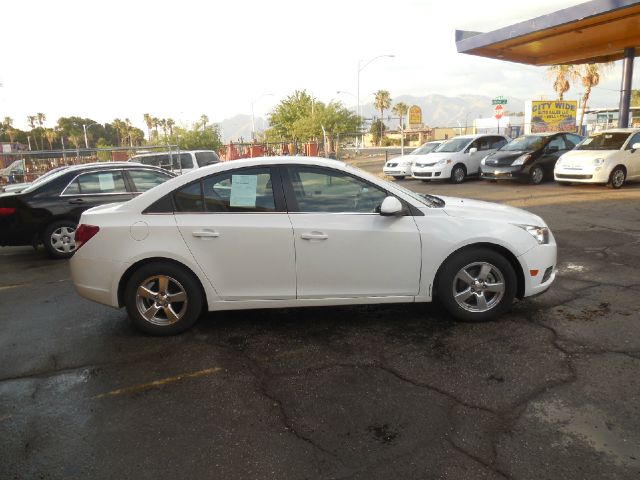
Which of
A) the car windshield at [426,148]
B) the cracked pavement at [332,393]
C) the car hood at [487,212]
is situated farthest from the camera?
the car windshield at [426,148]

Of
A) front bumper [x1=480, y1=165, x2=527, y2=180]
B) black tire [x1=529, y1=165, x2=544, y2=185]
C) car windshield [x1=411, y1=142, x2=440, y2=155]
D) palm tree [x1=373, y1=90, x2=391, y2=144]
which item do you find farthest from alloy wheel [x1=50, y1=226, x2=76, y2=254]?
palm tree [x1=373, y1=90, x2=391, y2=144]

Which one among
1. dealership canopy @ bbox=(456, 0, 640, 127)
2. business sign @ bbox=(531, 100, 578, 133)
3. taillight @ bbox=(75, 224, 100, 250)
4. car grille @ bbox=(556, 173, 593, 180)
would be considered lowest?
car grille @ bbox=(556, 173, 593, 180)

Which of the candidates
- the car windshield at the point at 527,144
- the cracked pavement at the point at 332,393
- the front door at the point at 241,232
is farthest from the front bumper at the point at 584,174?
the front door at the point at 241,232

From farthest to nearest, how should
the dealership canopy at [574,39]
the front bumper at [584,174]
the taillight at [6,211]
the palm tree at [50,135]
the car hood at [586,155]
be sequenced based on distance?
the palm tree at [50,135] → the dealership canopy at [574,39] → the car hood at [586,155] → the front bumper at [584,174] → the taillight at [6,211]

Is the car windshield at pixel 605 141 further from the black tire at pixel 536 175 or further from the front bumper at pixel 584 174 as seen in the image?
the black tire at pixel 536 175

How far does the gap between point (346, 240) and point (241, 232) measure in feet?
2.96

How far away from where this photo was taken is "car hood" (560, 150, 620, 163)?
13.3 metres

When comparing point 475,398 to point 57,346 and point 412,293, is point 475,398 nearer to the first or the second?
point 412,293

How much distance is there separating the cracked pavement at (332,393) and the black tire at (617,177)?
9574 millimetres

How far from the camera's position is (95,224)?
4.23 meters

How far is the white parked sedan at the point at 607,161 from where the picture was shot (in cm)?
1327

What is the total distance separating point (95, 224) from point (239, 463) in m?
2.62

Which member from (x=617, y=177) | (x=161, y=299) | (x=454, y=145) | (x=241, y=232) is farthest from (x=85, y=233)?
(x=454, y=145)

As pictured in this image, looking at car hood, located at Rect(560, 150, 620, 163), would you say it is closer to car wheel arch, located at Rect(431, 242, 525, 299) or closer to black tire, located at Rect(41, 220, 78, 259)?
car wheel arch, located at Rect(431, 242, 525, 299)
